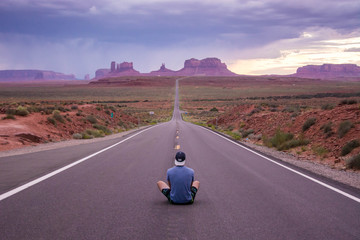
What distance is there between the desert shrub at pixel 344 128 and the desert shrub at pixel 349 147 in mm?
1857

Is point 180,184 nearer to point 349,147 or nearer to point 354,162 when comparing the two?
point 354,162

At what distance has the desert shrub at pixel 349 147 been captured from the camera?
13.2 meters

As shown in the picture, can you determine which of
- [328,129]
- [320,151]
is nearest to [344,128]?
Result: [328,129]

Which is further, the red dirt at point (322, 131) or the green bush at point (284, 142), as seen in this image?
the green bush at point (284, 142)

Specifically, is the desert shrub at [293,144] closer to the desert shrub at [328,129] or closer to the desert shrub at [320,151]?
the desert shrub at [328,129]

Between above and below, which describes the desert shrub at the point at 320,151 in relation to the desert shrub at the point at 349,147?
below

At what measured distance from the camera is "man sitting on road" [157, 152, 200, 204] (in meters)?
6.20

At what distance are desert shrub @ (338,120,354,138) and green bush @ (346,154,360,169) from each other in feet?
13.1

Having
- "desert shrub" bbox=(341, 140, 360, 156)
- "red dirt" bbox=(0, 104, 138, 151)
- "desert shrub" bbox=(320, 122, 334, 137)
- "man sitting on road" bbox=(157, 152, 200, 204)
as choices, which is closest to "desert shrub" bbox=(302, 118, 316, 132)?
"desert shrub" bbox=(320, 122, 334, 137)

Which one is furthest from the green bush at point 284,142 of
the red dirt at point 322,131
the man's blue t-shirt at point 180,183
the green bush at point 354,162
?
the man's blue t-shirt at point 180,183

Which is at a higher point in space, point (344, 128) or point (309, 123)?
point (344, 128)

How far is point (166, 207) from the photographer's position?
20.5 feet

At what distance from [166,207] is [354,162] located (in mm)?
7946

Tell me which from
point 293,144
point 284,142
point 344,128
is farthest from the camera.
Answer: point 284,142
